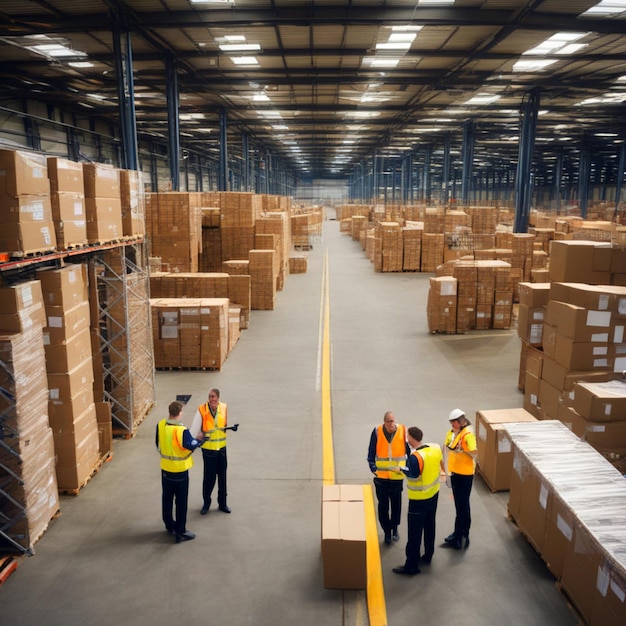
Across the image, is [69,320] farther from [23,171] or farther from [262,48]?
[262,48]

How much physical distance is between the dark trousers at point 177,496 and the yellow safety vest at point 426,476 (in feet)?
7.18

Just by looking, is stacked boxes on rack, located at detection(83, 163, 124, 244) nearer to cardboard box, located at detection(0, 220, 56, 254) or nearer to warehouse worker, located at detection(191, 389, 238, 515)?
cardboard box, located at detection(0, 220, 56, 254)

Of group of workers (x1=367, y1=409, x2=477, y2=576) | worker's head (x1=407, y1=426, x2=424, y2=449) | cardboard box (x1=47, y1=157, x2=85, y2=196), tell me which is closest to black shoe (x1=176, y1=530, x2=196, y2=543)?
group of workers (x1=367, y1=409, x2=477, y2=576)

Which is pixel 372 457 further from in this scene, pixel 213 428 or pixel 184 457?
pixel 184 457

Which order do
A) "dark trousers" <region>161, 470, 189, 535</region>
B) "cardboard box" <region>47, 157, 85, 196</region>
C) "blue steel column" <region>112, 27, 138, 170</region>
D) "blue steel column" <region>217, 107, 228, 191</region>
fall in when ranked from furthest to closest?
"blue steel column" <region>217, 107, 228, 191</region>, "blue steel column" <region>112, 27, 138, 170</region>, "cardboard box" <region>47, 157, 85, 196</region>, "dark trousers" <region>161, 470, 189, 535</region>

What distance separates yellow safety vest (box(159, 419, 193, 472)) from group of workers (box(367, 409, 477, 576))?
180 cm

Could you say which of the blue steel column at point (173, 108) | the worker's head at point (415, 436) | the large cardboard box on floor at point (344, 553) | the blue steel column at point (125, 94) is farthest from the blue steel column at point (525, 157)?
the large cardboard box on floor at point (344, 553)

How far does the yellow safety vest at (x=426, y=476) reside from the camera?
4.84 metres

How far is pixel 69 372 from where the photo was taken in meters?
6.28

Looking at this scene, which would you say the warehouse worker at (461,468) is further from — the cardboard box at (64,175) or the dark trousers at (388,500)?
the cardboard box at (64,175)

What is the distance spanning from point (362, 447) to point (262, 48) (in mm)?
13256

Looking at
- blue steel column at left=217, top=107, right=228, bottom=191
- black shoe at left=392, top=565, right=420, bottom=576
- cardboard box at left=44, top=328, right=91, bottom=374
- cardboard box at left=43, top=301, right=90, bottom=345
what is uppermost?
blue steel column at left=217, top=107, right=228, bottom=191

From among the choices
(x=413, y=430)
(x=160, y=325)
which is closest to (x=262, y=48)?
(x=160, y=325)

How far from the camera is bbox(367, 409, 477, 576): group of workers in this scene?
16.0 feet
